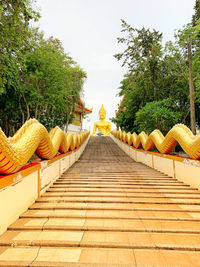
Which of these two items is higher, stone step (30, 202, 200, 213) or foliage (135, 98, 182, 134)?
foliage (135, 98, 182, 134)

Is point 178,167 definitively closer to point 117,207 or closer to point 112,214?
point 117,207

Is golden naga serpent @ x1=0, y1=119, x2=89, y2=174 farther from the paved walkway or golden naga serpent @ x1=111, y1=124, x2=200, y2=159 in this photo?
golden naga serpent @ x1=111, y1=124, x2=200, y2=159

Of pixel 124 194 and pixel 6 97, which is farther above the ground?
pixel 6 97

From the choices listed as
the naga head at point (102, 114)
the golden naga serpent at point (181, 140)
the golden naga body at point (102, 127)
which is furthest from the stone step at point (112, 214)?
the naga head at point (102, 114)

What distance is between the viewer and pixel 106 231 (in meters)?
1.99

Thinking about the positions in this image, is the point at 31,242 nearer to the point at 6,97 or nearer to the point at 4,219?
the point at 4,219

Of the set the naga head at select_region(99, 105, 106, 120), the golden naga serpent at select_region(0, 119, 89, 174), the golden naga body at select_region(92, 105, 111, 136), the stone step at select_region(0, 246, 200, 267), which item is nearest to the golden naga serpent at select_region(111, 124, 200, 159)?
the stone step at select_region(0, 246, 200, 267)

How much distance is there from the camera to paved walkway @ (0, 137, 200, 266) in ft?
4.99

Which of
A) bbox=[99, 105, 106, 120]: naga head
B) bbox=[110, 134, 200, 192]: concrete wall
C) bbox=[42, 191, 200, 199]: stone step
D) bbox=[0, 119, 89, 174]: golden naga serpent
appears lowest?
bbox=[42, 191, 200, 199]: stone step

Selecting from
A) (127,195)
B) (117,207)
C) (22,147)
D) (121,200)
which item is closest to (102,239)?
(117,207)

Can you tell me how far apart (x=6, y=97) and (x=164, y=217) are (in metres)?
11.6

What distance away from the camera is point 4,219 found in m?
2.00

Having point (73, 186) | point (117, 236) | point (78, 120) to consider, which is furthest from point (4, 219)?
point (78, 120)

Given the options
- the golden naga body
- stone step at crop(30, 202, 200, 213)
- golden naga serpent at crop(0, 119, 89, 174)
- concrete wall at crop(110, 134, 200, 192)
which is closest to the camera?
golden naga serpent at crop(0, 119, 89, 174)
